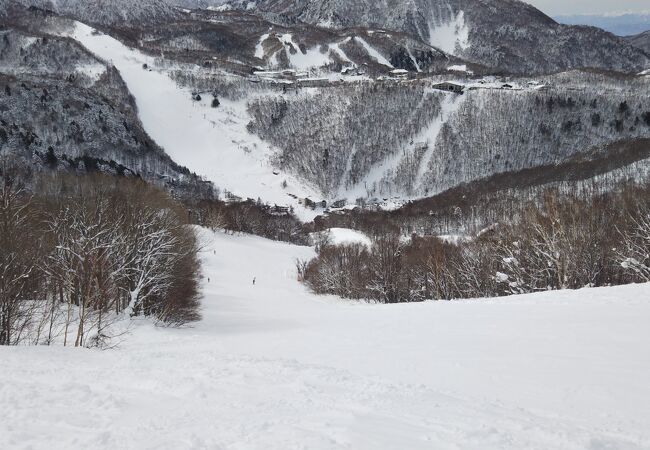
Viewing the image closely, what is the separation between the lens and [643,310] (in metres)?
20.0

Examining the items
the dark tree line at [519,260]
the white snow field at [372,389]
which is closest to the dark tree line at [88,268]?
the white snow field at [372,389]

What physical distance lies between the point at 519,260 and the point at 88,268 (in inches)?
1598

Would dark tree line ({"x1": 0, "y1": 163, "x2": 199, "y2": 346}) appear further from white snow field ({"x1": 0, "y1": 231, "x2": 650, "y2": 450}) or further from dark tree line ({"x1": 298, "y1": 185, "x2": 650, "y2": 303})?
dark tree line ({"x1": 298, "y1": 185, "x2": 650, "y2": 303})

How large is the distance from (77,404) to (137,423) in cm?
177

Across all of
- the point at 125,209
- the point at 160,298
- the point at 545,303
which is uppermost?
the point at 125,209

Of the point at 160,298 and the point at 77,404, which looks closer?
the point at 77,404

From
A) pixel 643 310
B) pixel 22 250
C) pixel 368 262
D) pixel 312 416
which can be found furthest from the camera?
pixel 368 262

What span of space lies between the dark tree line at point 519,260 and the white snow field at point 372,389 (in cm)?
1921

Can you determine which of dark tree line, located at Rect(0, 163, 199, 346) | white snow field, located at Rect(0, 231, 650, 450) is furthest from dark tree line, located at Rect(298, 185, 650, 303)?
dark tree line, located at Rect(0, 163, 199, 346)

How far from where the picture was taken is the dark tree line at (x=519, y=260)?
141ft

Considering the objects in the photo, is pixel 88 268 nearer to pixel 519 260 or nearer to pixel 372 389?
pixel 372 389

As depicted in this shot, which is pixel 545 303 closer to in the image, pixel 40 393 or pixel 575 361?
pixel 575 361

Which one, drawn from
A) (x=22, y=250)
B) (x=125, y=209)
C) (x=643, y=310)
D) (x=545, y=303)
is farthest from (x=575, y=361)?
(x=125, y=209)

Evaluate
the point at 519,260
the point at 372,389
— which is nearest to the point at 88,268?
the point at 372,389
